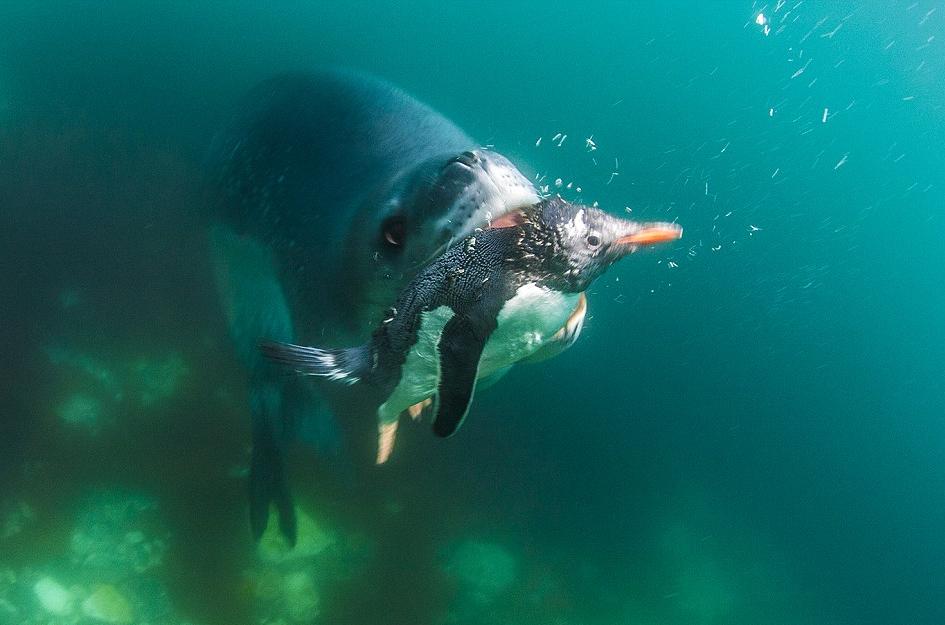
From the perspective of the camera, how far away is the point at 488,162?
60.6 inches

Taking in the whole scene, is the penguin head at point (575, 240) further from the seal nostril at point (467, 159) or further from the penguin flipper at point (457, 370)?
the seal nostril at point (467, 159)

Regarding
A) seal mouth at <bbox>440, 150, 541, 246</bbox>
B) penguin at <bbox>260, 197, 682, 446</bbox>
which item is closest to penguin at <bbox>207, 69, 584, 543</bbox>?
seal mouth at <bbox>440, 150, 541, 246</bbox>

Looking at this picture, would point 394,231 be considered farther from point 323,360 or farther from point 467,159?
point 323,360

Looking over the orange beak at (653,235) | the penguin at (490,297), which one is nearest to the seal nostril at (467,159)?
the penguin at (490,297)

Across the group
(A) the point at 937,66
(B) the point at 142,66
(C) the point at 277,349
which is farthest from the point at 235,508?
(A) the point at 937,66

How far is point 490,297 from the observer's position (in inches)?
44.7

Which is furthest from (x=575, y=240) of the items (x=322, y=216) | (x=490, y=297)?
(x=322, y=216)

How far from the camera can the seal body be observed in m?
1.58

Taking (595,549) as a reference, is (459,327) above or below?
above

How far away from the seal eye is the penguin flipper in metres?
0.57

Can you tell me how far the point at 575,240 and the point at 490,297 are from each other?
7.3 inches

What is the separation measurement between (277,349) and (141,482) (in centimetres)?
265

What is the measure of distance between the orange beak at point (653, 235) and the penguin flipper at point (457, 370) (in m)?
0.33

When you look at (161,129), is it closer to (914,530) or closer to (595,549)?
(595,549)
